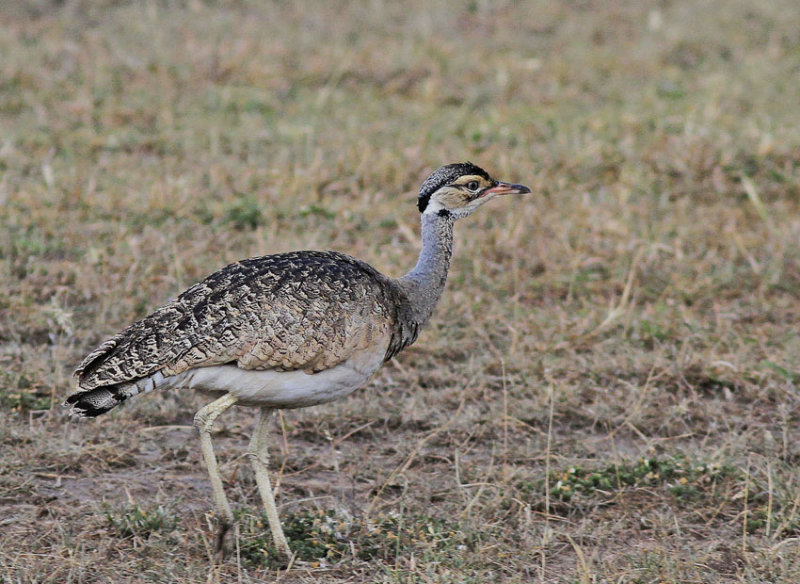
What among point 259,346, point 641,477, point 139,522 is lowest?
point 641,477

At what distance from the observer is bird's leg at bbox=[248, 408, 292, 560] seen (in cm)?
446

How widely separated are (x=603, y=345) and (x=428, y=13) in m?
6.64

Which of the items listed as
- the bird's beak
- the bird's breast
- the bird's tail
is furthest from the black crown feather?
the bird's tail

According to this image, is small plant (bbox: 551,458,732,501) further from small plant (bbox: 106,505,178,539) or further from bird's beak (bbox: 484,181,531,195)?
small plant (bbox: 106,505,178,539)

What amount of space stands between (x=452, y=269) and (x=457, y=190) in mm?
2147

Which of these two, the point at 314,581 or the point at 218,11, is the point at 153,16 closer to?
the point at 218,11

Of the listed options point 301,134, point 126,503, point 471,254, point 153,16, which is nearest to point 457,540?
point 126,503

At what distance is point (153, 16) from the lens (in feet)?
37.0

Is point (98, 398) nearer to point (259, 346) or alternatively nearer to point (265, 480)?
point (259, 346)

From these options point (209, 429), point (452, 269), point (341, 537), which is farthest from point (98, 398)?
point (452, 269)

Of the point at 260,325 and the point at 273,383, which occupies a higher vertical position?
the point at 260,325

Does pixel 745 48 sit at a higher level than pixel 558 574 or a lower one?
higher

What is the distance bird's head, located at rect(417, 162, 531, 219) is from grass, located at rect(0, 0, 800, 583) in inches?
41.3

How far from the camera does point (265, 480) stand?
4617 mm
